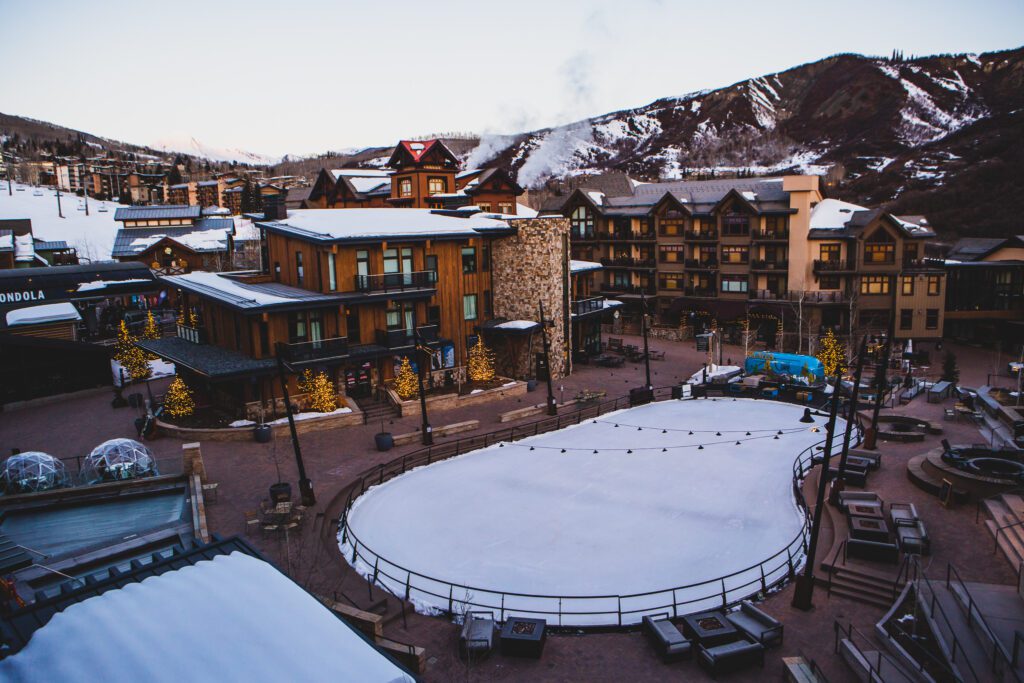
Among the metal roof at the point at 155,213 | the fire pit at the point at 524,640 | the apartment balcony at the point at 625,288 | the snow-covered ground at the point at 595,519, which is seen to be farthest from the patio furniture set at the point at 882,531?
the metal roof at the point at 155,213

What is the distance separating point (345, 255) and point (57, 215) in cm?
10907

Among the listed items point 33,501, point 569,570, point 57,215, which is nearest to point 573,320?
point 569,570

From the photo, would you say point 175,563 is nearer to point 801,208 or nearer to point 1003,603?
point 1003,603

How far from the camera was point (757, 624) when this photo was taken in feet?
50.0

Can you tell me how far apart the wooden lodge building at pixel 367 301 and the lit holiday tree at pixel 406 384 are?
1.31 m

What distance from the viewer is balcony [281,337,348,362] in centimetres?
3235

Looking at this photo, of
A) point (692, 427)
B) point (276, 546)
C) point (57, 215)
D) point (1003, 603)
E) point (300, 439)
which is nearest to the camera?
point (1003, 603)

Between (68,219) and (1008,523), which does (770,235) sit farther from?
(68,219)

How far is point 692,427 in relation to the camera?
32.5 m

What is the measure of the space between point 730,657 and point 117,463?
70.2 feet

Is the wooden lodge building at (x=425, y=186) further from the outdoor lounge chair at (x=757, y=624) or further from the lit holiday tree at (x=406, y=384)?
the outdoor lounge chair at (x=757, y=624)

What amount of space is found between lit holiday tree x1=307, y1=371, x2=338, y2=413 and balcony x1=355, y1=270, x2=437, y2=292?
5466mm

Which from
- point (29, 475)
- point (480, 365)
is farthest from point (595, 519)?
point (29, 475)

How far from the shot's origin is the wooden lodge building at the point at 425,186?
190 ft
